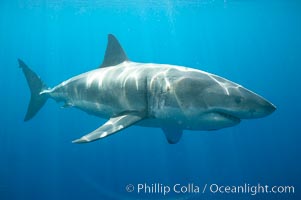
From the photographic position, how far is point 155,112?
567cm

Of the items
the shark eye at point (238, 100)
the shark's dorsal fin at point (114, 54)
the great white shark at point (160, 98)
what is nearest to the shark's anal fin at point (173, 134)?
the great white shark at point (160, 98)

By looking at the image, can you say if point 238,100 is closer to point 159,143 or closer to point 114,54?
point 114,54

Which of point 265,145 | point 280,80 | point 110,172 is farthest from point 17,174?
point 280,80

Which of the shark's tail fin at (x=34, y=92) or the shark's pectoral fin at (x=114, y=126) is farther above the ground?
the shark's tail fin at (x=34, y=92)

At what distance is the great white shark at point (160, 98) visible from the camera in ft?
15.4

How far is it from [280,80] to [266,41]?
7.98 metres

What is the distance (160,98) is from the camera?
558cm

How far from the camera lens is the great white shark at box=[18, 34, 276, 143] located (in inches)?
184

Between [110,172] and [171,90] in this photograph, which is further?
[110,172]

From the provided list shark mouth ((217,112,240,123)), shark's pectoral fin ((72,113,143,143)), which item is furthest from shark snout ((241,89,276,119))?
shark's pectoral fin ((72,113,143,143))

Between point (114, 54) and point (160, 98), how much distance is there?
309 cm

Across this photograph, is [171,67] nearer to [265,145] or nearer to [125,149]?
[125,149]

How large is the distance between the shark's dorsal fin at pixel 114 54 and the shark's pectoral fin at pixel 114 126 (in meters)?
2.58

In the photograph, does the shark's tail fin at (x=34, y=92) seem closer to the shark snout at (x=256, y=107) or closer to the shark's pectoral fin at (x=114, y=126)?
the shark's pectoral fin at (x=114, y=126)
